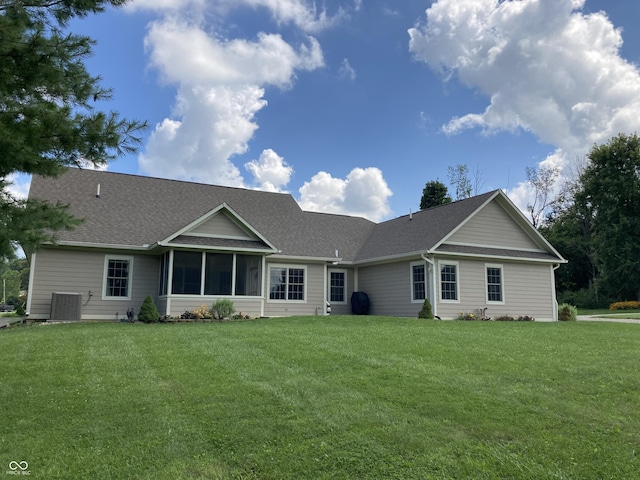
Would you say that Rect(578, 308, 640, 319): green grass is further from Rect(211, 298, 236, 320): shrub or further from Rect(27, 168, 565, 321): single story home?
Rect(211, 298, 236, 320): shrub

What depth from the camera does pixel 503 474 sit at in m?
4.44

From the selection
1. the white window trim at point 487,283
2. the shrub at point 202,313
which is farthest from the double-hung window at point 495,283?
the shrub at point 202,313

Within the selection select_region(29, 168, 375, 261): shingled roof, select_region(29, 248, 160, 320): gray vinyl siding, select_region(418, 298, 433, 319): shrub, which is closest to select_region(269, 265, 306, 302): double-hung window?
select_region(29, 168, 375, 261): shingled roof

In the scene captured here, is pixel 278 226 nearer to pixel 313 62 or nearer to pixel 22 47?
pixel 313 62

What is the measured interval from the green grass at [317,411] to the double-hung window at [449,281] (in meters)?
9.23

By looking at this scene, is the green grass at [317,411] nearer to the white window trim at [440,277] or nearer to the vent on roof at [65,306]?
the vent on roof at [65,306]

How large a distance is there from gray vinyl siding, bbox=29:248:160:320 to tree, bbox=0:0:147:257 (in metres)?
11.6

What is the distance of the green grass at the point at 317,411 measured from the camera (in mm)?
4566

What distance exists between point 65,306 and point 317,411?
13.6 meters

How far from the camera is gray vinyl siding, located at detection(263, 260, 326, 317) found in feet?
66.4

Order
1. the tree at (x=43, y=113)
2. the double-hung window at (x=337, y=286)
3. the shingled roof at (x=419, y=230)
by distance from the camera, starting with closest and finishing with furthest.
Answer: the tree at (x=43, y=113)
the shingled roof at (x=419, y=230)
the double-hung window at (x=337, y=286)

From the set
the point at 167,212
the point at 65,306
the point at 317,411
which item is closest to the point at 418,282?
the point at 167,212

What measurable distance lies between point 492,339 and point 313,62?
14295mm

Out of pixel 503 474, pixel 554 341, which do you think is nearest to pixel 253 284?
pixel 554 341
